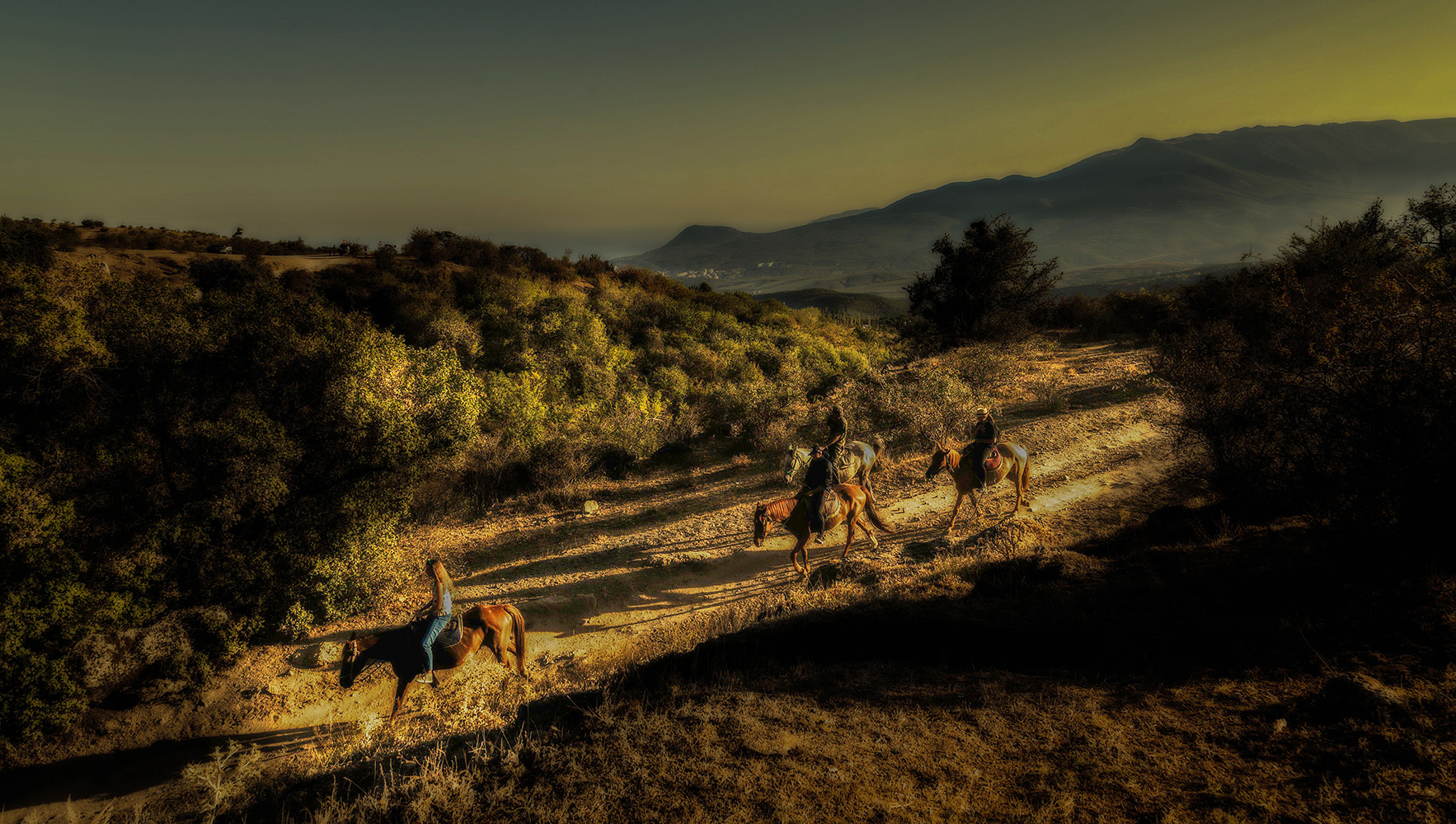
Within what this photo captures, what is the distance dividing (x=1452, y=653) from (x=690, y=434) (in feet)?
54.0

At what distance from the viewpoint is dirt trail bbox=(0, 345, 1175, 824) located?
7.38m

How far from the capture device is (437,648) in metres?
7.39

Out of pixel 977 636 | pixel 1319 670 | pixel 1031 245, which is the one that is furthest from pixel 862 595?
pixel 1031 245

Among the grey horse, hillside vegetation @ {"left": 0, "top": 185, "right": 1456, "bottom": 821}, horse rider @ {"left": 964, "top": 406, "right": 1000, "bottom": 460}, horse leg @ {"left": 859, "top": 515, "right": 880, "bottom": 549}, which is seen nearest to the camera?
hillside vegetation @ {"left": 0, "top": 185, "right": 1456, "bottom": 821}

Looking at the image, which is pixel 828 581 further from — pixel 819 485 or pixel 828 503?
pixel 819 485

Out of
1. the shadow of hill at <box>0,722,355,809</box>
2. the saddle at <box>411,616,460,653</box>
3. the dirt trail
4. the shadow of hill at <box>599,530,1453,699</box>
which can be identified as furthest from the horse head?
the shadow of hill at <box>0,722,355,809</box>

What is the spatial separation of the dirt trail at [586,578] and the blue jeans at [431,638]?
0.91 m

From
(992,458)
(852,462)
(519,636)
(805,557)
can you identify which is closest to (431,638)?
(519,636)

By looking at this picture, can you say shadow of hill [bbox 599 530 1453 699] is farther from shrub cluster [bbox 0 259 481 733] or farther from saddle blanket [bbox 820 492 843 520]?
shrub cluster [bbox 0 259 481 733]

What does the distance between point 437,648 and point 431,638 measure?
299mm

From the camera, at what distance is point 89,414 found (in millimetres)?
8359

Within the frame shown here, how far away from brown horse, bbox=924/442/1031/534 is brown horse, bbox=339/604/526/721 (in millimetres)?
8700

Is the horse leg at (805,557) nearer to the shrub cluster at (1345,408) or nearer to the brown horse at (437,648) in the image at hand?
the brown horse at (437,648)

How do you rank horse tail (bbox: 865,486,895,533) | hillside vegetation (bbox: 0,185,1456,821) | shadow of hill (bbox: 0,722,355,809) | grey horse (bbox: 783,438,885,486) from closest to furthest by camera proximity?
hillside vegetation (bbox: 0,185,1456,821) → shadow of hill (bbox: 0,722,355,809) → horse tail (bbox: 865,486,895,533) → grey horse (bbox: 783,438,885,486)
